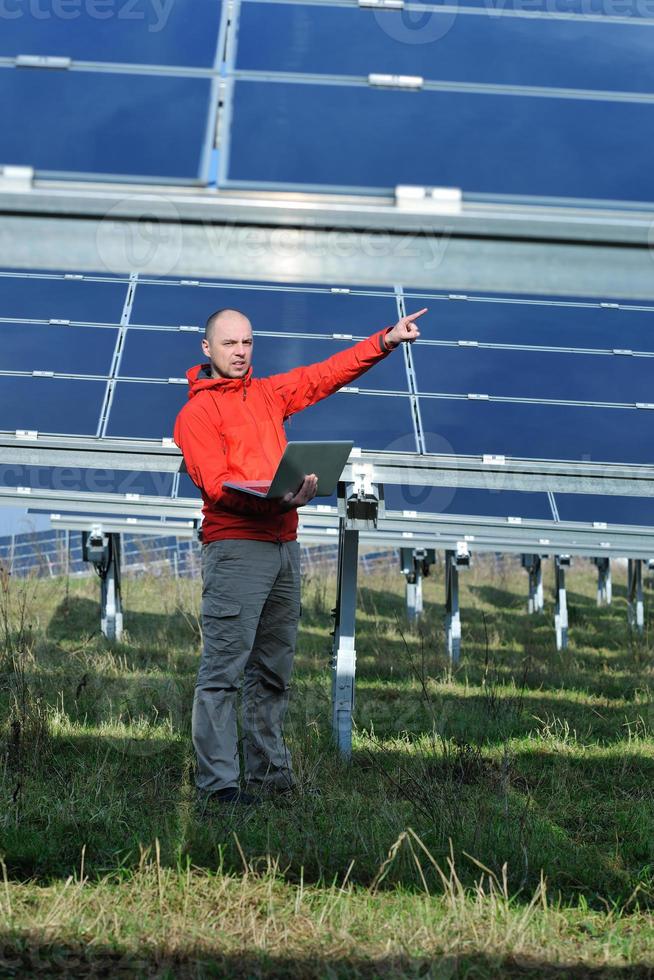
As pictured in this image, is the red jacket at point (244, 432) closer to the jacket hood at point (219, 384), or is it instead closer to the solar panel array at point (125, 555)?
the jacket hood at point (219, 384)

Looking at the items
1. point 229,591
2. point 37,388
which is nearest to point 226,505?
point 229,591

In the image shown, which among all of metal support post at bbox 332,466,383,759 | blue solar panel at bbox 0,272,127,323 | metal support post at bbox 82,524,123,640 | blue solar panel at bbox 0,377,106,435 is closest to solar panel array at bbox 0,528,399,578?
metal support post at bbox 82,524,123,640

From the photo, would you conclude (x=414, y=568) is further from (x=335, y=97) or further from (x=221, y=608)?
(x=335, y=97)

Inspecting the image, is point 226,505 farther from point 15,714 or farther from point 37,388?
point 37,388

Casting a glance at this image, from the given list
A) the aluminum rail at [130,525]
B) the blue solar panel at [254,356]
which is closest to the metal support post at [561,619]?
the aluminum rail at [130,525]

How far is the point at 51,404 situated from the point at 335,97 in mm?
2928

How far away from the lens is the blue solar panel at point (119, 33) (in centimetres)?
401

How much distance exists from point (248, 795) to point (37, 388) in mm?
3137

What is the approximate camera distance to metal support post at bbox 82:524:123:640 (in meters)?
9.95

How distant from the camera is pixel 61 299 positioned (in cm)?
683

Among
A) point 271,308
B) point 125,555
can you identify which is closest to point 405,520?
point 271,308

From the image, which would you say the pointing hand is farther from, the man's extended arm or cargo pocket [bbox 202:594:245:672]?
the man's extended arm

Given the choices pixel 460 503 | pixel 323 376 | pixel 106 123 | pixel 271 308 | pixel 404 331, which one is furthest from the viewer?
pixel 460 503

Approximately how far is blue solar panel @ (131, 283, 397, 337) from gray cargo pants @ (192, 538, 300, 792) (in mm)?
2485
